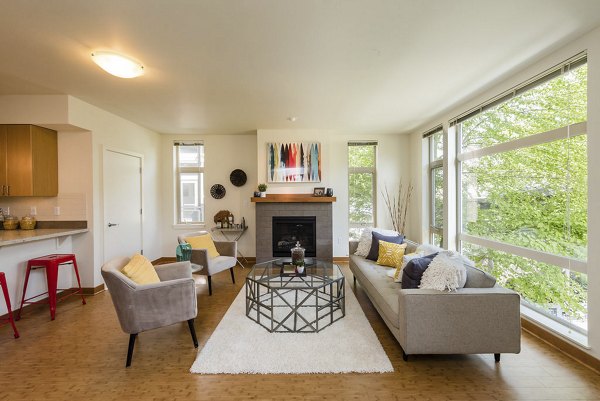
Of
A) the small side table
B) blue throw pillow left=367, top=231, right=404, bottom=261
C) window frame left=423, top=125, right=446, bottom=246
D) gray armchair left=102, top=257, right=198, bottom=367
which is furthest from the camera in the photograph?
the small side table

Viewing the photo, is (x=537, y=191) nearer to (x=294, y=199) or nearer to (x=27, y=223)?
(x=294, y=199)

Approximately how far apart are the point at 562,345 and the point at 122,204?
5422mm

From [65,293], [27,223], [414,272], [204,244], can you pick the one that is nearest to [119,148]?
[27,223]

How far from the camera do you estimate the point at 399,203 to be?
5.45 meters

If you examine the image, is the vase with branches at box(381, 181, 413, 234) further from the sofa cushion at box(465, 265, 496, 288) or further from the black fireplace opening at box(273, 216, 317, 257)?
the sofa cushion at box(465, 265, 496, 288)

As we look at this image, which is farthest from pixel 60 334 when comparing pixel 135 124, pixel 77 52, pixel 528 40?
pixel 528 40

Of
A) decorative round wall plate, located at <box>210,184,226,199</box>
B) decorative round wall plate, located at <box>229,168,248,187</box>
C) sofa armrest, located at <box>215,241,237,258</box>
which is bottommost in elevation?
sofa armrest, located at <box>215,241,237,258</box>

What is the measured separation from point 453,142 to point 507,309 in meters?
2.65

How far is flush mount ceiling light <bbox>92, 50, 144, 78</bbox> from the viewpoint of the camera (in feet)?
7.41

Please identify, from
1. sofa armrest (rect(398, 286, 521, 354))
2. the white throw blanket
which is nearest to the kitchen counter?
sofa armrest (rect(398, 286, 521, 354))

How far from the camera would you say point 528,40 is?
7.21ft

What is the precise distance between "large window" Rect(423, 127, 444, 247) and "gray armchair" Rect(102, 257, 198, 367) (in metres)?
3.89

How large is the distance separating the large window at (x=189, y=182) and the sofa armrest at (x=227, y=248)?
153 cm

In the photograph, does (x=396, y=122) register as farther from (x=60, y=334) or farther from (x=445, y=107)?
(x=60, y=334)
